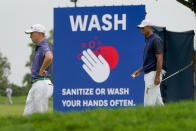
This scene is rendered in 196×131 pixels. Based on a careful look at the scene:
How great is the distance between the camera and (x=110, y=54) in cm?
1435

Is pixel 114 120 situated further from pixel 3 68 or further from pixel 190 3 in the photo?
pixel 3 68

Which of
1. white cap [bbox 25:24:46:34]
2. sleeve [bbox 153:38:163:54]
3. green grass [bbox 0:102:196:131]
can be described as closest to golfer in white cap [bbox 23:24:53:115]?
white cap [bbox 25:24:46:34]

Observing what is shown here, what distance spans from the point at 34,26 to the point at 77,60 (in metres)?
4.39

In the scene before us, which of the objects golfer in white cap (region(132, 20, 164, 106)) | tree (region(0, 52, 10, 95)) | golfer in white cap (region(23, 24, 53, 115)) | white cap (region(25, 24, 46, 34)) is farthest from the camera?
tree (region(0, 52, 10, 95))

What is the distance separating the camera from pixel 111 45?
14.4 m

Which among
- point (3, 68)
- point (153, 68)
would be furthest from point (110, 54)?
point (3, 68)

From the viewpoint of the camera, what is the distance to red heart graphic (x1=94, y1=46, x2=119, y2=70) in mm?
14336

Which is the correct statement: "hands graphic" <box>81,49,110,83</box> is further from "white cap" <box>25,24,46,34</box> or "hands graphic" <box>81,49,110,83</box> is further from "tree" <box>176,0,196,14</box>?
"tree" <box>176,0,196,14</box>

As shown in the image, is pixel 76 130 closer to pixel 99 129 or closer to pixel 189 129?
pixel 99 129

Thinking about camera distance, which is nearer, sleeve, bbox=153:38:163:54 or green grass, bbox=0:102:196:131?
green grass, bbox=0:102:196:131

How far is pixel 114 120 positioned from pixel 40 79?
10.7ft

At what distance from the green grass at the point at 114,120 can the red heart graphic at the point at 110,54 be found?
6.43m

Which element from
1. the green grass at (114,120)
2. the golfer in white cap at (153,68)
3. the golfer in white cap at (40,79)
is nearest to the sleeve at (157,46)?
the golfer in white cap at (153,68)

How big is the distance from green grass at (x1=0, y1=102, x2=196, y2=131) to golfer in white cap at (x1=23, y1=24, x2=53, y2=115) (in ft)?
6.68
